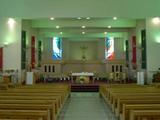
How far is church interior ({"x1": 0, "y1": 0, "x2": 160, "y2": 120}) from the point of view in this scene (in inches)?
272

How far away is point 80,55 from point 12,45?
10.3 metres

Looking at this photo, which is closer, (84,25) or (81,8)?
(81,8)

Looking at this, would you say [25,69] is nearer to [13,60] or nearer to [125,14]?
[13,60]

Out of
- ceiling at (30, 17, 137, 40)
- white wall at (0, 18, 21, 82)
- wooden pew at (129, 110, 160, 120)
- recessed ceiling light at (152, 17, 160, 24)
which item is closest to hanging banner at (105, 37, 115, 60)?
ceiling at (30, 17, 137, 40)

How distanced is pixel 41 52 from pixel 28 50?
13.3 feet

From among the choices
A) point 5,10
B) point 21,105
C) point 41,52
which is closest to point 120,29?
point 41,52

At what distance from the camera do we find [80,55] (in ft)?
76.7

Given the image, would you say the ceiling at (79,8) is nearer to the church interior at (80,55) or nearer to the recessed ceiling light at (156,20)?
the church interior at (80,55)

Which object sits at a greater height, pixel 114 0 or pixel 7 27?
pixel 114 0

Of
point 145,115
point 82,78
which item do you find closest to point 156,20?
point 82,78

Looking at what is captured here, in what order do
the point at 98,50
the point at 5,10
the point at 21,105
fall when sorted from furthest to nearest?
the point at 98,50 → the point at 5,10 → the point at 21,105

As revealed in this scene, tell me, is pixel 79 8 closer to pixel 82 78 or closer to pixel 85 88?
pixel 85 88

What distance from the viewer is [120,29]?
63.2 feet

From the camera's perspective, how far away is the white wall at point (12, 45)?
527 inches
